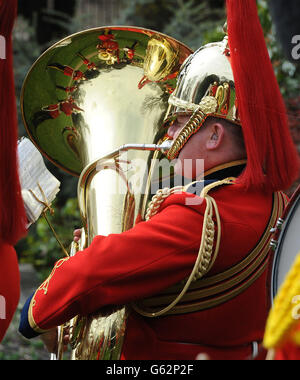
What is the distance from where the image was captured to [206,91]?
6.57ft

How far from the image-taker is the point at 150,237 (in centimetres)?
180

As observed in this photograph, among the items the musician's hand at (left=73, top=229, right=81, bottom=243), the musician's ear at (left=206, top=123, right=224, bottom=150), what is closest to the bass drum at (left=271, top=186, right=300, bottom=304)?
the musician's ear at (left=206, top=123, right=224, bottom=150)

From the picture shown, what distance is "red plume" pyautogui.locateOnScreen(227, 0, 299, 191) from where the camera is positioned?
1821 millimetres

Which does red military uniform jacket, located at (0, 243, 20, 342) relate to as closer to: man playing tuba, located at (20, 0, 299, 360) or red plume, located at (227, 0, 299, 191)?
man playing tuba, located at (20, 0, 299, 360)

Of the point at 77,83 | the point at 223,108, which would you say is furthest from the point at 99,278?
the point at 77,83

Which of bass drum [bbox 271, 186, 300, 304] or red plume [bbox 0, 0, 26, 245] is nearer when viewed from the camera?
bass drum [bbox 271, 186, 300, 304]

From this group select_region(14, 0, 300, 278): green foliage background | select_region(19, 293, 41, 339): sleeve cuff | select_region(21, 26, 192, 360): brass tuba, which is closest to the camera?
select_region(19, 293, 41, 339): sleeve cuff

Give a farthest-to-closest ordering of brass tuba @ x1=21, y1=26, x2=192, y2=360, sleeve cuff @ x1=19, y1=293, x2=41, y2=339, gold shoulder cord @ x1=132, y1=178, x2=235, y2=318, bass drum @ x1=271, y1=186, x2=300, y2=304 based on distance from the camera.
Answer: brass tuba @ x1=21, y1=26, x2=192, y2=360 < sleeve cuff @ x1=19, y1=293, x2=41, y2=339 < gold shoulder cord @ x1=132, y1=178, x2=235, y2=318 < bass drum @ x1=271, y1=186, x2=300, y2=304

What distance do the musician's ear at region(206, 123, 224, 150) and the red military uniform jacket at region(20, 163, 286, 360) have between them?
150mm

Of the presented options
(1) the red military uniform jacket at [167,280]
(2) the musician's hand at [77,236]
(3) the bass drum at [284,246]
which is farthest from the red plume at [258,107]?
(2) the musician's hand at [77,236]

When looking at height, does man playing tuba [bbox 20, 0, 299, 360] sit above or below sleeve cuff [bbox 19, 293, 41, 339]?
above

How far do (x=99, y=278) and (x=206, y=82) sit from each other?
66 cm
